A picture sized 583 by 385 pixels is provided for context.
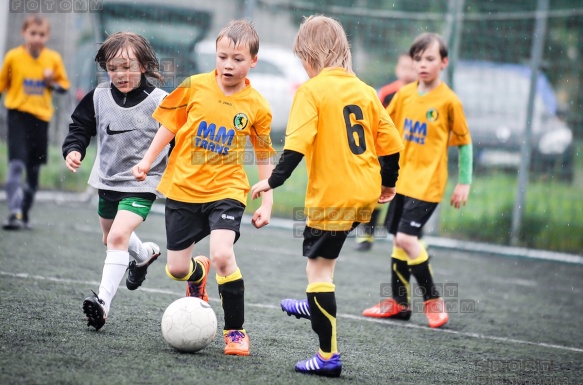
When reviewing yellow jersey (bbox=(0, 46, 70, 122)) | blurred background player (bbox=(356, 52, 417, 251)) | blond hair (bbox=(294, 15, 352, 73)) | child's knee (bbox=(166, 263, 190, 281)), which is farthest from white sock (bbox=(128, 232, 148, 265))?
yellow jersey (bbox=(0, 46, 70, 122))

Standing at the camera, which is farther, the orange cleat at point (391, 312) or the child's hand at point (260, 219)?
the orange cleat at point (391, 312)

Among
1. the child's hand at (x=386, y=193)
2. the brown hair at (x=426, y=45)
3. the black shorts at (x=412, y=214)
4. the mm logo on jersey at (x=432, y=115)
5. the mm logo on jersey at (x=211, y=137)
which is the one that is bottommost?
the black shorts at (x=412, y=214)

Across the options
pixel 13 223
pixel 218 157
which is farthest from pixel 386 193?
pixel 13 223

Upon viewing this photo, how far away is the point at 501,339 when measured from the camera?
18.4ft

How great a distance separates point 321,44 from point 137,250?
178 centimetres

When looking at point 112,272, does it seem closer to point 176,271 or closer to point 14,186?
point 176,271

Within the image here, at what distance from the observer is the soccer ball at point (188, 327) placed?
419 cm

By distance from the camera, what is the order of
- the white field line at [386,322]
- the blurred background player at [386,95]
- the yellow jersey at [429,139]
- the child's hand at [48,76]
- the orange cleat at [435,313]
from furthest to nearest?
the child's hand at [48,76]
the blurred background player at [386,95]
the yellow jersey at [429,139]
the orange cleat at [435,313]
the white field line at [386,322]

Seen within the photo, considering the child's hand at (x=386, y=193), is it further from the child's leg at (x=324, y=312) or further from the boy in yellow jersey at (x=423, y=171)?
the boy in yellow jersey at (x=423, y=171)

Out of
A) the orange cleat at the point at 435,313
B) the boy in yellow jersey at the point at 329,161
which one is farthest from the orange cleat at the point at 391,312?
the boy in yellow jersey at the point at 329,161

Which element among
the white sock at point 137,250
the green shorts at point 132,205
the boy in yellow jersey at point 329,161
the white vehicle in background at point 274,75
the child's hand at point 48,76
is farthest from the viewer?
the white vehicle in background at point 274,75

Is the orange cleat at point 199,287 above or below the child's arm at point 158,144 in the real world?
below

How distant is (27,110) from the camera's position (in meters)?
8.62

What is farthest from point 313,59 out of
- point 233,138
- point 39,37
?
point 39,37
